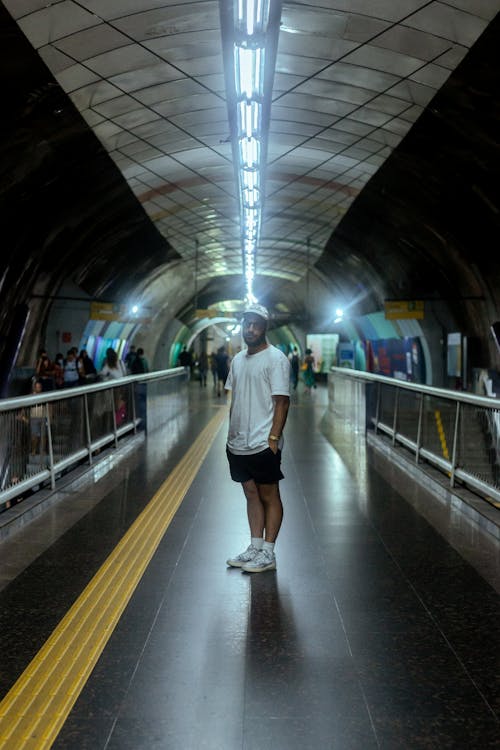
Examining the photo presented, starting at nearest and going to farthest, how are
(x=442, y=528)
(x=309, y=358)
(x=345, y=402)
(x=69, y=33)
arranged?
(x=442, y=528)
(x=69, y=33)
(x=345, y=402)
(x=309, y=358)

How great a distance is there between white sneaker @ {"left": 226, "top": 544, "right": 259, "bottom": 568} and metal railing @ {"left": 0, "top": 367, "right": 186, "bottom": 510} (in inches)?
82.5

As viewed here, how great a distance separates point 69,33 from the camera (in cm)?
1142

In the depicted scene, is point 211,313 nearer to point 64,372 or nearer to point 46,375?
point 64,372

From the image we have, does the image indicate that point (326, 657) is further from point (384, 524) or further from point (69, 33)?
point (69, 33)

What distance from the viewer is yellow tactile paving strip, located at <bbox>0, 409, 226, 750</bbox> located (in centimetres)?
314

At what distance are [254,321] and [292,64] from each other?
9.80 m

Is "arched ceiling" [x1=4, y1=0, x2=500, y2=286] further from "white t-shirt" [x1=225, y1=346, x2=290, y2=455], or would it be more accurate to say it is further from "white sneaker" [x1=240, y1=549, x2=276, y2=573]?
"white sneaker" [x1=240, y1=549, x2=276, y2=573]

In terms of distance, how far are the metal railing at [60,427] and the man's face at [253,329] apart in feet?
7.25

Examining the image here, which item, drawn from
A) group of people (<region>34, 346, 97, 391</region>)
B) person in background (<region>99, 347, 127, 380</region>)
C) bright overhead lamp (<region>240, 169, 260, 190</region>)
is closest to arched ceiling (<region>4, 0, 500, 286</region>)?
bright overhead lamp (<region>240, 169, 260, 190</region>)

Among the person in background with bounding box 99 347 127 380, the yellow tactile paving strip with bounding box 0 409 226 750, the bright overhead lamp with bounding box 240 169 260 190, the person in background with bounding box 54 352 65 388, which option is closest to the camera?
the yellow tactile paving strip with bounding box 0 409 226 750

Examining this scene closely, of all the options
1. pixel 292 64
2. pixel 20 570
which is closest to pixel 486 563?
pixel 20 570

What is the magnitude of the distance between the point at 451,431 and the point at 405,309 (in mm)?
17647

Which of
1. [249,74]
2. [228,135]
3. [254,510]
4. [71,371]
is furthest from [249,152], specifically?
[71,371]

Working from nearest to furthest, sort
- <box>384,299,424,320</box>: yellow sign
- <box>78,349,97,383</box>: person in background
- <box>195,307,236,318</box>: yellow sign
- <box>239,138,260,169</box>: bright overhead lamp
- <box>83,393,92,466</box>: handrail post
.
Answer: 1. <box>83,393,92,466</box>: handrail post
2. <box>239,138,260,169</box>: bright overhead lamp
3. <box>78,349,97,383</box>: person in background
4. <box>384,299,424,320</box>: yellow sign
5. <box>195,307,236,318</box>: yellow sign
